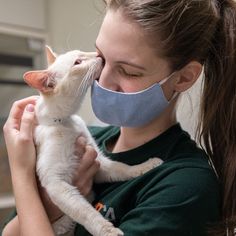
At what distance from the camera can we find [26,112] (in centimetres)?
111

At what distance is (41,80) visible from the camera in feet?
3.56

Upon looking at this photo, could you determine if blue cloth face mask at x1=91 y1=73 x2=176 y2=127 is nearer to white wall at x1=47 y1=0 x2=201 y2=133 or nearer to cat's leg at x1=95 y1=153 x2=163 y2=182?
cat's leg at x1=95 y1=153 x2=163 y2=182

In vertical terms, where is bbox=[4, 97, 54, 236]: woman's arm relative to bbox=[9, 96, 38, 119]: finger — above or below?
below

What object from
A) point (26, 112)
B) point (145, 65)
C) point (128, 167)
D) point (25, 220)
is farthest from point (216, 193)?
point (26, 112)

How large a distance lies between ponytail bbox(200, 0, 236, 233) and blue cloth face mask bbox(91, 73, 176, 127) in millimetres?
128

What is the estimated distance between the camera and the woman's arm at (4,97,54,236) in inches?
36.4

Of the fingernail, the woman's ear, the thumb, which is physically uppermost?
the woman's ear

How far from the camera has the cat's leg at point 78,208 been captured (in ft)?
2.95

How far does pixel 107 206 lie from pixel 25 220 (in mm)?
195

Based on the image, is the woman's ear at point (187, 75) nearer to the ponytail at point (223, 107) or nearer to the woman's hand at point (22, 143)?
the ponytail at point (223, 107)

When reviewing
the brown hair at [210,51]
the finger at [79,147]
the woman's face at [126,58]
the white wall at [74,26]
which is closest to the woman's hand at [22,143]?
the finger at [79,147]

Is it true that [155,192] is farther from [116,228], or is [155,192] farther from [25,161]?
[25,161]

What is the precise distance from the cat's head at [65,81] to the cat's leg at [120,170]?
19cm

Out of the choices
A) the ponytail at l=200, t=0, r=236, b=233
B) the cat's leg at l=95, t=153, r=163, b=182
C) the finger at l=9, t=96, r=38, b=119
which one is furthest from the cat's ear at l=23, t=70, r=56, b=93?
the ponytail at l=200, t=0, r=236, b=233
